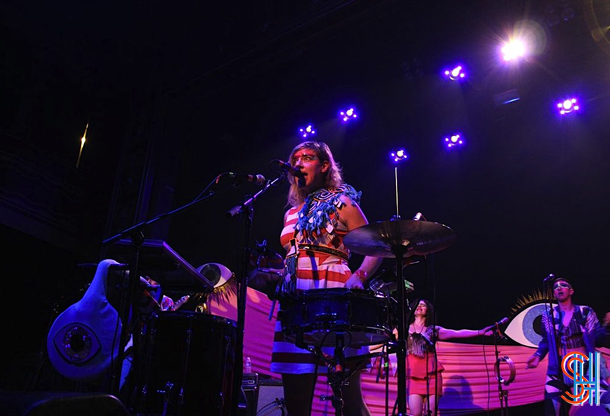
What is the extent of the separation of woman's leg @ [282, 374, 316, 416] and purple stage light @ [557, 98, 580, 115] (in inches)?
251

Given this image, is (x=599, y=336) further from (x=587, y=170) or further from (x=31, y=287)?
(x=31, y=287)

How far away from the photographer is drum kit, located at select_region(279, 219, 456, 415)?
2.22m

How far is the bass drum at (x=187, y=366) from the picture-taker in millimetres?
2969

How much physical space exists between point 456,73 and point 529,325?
3965mm

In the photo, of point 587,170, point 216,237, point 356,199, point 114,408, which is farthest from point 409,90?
point 114,408

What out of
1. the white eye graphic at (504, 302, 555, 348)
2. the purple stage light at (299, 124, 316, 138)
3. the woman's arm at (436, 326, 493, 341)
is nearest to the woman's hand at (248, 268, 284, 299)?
the woman's arm at (436, 326, 493, 341)

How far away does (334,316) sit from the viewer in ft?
7.23

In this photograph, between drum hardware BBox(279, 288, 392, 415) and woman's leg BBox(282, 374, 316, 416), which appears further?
woman's leg BBox(282, 374, 316, 416)

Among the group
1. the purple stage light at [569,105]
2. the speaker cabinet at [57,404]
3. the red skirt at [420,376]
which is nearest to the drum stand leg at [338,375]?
the speaker cabinet at [57,404]

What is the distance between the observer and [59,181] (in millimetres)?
7672

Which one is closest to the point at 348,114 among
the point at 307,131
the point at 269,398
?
the point at 307,131

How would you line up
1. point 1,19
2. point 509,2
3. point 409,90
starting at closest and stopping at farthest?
point 509,2
point 1,19
point 409,90

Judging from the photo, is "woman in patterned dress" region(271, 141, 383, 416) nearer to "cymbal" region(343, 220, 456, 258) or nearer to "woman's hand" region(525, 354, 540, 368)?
"cymbal" region(343, 220, 456, 258)

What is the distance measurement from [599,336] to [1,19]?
32.1ft
